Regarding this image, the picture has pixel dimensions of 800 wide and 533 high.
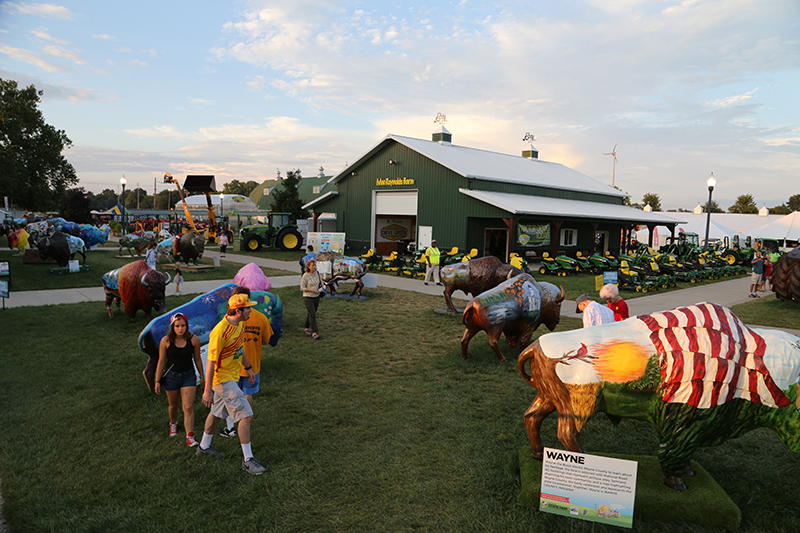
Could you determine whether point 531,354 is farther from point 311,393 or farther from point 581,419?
point 311,393

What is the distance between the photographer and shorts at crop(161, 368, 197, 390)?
5.13m

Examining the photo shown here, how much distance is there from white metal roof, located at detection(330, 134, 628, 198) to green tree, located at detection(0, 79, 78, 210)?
1574 centimetres

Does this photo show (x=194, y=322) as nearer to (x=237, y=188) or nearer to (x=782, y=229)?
(x=782, y=229)

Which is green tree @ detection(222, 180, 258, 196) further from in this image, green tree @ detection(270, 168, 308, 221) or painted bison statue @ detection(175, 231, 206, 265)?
painted bison statue @ detection(175, 231, 206, 265)

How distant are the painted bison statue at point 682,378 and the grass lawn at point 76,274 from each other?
15946 mm

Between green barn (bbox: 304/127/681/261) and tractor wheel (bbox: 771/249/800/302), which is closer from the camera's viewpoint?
tractor wheel (bbox: 771/249/800/302)

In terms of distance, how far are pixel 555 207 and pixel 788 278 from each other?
11751 millimetres

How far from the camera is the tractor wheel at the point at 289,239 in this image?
2941 centimetres

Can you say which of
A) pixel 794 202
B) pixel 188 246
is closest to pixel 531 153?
pixel 188 246

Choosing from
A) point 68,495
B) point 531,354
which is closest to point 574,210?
point 531,354

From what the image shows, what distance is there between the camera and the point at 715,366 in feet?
11.5

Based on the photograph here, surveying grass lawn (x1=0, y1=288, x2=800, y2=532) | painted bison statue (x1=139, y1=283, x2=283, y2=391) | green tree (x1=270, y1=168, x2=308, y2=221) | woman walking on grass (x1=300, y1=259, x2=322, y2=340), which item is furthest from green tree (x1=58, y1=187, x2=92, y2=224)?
painted bison statue (x1=139, y1=283, x2=283, y2=391)

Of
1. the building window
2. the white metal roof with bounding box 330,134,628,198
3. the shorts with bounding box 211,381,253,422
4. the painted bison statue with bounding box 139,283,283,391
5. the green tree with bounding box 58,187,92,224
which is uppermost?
the white metal roof with bounding box 330,134,628,198

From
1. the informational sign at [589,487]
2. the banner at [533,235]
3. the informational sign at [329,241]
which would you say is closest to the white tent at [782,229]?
the banner at [533,235]
